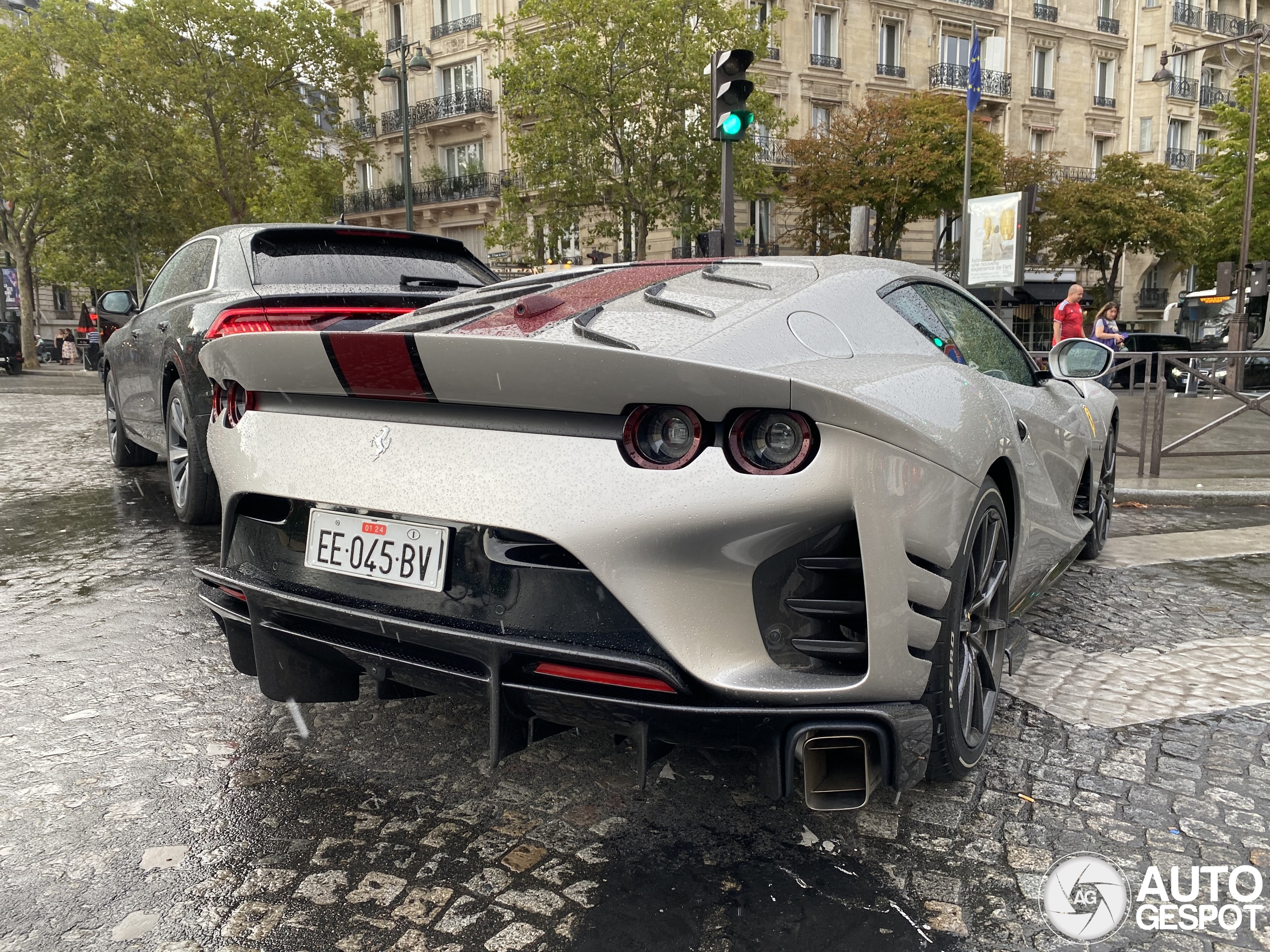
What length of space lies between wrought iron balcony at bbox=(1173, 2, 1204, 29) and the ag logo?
52260mm

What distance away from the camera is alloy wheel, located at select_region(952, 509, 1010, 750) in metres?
2.46

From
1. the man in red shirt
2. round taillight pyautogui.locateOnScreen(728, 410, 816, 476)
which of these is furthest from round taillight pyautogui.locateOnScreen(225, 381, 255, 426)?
the man in red shirt

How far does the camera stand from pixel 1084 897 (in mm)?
2135

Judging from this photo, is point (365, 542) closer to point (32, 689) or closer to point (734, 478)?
point (734, 478)

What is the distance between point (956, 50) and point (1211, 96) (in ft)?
48.7

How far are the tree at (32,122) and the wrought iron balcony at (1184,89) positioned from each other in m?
43.4

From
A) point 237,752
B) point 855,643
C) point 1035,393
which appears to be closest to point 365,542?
point 237,752

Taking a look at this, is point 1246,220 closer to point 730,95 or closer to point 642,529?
point 730,95

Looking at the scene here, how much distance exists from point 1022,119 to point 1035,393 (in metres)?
43.0

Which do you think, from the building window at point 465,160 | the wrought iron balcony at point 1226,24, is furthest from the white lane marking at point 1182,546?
the wrought iron balcony at point 1226,24

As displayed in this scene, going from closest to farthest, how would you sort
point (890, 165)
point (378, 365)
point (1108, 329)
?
point (378, 365) < point (1108, 329) < point (890, 165)

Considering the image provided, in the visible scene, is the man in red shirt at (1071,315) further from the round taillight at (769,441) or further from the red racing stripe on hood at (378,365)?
the red racing stripe on hood at (378,365)

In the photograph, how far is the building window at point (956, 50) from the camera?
3978 centimetres

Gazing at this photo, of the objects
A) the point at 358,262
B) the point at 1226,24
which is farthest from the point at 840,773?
the point at 1226,24
